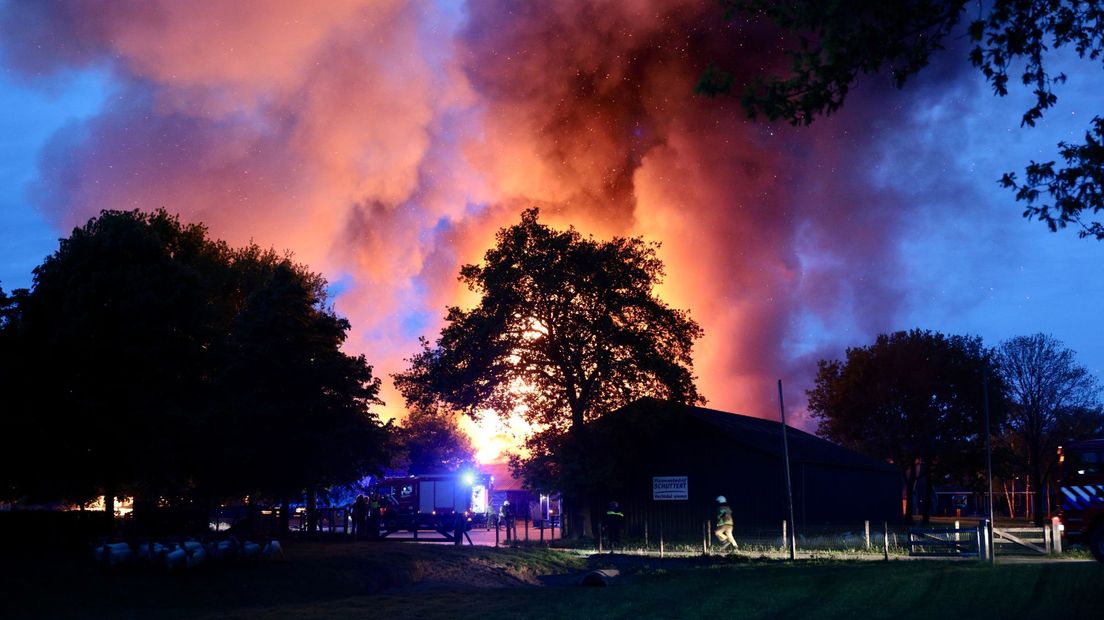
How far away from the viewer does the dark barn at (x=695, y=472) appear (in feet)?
161

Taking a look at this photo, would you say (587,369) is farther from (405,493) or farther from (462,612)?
(462,612)

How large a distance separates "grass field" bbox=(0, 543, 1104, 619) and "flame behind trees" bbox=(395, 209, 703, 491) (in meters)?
15.2

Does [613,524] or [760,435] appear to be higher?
[760,435]

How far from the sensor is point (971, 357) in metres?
77.6

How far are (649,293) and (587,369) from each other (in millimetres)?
4941

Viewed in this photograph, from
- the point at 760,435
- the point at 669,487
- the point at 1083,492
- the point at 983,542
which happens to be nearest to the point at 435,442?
the point at 760,435

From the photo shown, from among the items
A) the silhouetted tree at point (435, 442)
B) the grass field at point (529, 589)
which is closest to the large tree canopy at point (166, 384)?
the grass field at point (529, 589)

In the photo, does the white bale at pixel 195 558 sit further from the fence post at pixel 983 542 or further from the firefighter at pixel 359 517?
the fence post at pixel 983 542

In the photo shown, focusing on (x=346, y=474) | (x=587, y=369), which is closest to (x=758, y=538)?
(x=587, y=369)

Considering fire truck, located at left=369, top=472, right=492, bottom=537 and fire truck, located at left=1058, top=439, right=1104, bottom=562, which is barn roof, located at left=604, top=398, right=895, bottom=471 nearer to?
fire truck, located at left=369, top=472, right=492, bottom=537

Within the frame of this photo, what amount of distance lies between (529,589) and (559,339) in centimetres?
2346

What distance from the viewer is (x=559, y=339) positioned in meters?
48.8

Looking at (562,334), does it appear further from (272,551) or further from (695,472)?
(272,551)

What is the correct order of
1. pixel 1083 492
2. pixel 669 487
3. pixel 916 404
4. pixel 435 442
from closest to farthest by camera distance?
pixel 1083 492
pixel 669 487
pixel 916 404
pixel 435 442
